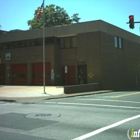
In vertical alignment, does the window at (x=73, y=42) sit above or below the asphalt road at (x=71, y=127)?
above

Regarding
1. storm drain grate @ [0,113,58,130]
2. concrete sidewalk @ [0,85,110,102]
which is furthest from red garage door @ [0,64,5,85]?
storm drain grate @ [0,113,58,130]

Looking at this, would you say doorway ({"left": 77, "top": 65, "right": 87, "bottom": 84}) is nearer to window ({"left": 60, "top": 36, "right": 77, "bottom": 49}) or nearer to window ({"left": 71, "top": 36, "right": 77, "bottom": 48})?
window ({"left": 71, "top": 36, "right": 77, "bottom": 48})

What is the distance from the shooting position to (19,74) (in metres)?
39.7

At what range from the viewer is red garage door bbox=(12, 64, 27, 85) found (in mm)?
39250

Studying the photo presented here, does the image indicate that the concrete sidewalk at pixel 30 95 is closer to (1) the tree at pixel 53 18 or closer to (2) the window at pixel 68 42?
(2) the window at pixel 68 42

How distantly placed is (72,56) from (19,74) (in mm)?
9443

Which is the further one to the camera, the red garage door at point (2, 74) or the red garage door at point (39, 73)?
the red garage door at point (2, 74)

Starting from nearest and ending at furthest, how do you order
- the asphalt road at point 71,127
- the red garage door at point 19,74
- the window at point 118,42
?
the asphalt road at point 71,127
the window at point 118,42
the red garage door at point 19,74

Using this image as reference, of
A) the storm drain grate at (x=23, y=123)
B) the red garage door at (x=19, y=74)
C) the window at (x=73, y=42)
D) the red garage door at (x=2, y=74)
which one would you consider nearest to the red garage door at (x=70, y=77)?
the window at (x=73, y=42)

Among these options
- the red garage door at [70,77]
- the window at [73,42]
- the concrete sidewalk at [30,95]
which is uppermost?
the window at [73,42]

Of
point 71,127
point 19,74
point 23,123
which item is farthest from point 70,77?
point 71,127

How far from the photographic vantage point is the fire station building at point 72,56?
33469 millimetres

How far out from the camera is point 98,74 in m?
32.8

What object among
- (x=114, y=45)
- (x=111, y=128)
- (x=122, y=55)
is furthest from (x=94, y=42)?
(x=111, y=128)
